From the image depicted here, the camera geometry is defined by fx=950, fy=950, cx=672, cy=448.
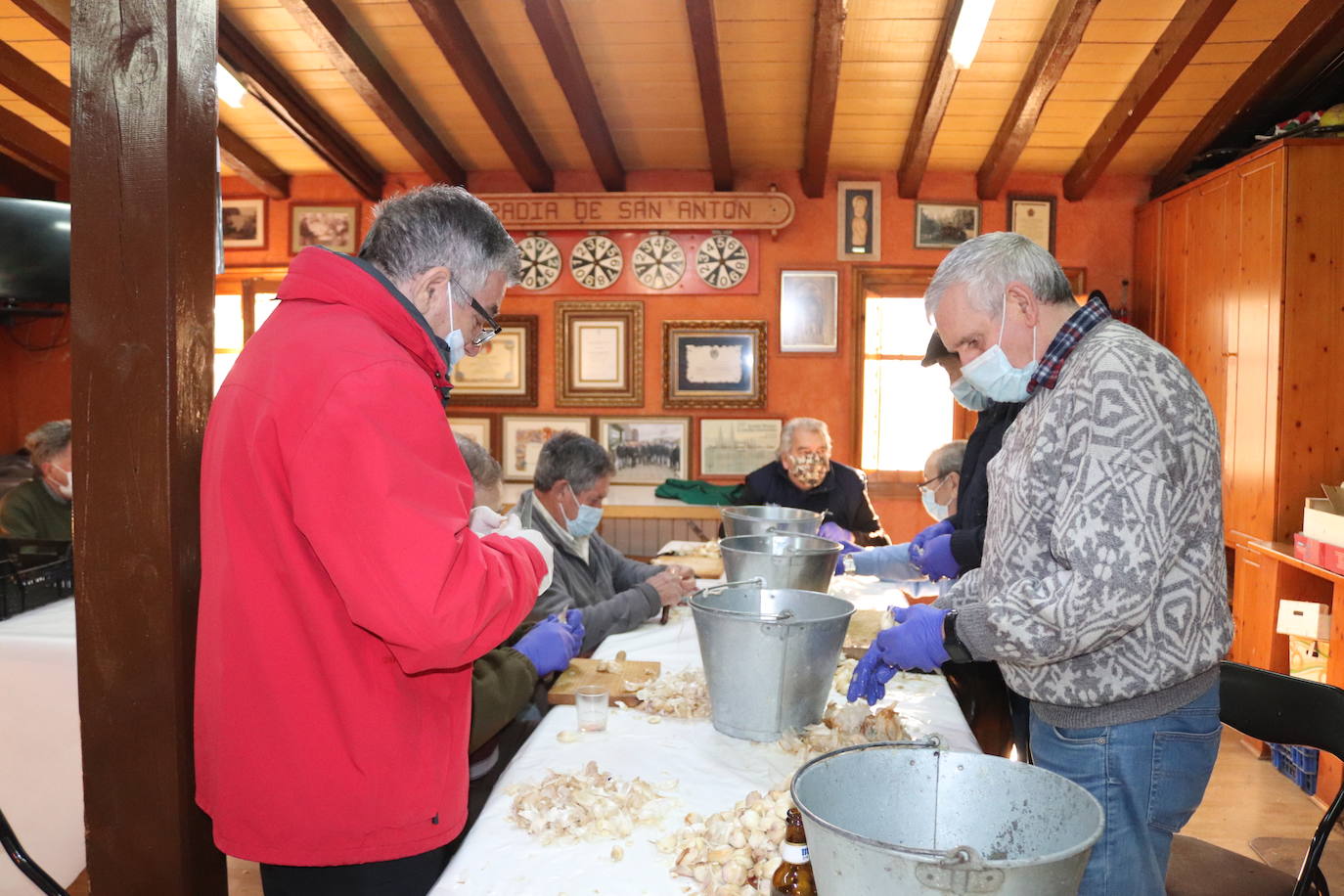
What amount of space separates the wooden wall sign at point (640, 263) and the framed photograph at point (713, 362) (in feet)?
0.96

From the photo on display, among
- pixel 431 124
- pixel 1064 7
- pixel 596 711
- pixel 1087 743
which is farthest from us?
pixel 431 124

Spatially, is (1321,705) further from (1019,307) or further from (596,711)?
(596,711)

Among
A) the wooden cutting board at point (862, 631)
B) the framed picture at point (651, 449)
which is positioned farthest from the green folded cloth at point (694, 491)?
the wooden cutting board at point (862, 631)

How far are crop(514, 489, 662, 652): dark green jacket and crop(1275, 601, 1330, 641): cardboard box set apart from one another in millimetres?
3177

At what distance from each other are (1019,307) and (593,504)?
6.34ft

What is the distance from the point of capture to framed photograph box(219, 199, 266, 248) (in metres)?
7.79

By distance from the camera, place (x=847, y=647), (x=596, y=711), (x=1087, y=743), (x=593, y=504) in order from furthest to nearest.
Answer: (x=593, y=504) < (x=847, y=647) < (x=596, y=711) < (x=1087, y=743)

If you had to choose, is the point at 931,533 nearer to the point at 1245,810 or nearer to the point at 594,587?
the point at 594,587

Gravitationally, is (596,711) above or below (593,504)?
below

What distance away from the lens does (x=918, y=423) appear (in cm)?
730

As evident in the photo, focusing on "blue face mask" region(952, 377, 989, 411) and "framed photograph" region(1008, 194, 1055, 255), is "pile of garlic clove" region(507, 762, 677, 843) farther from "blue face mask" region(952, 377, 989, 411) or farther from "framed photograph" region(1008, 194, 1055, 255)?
"framed photograph" region(1008, 194, 1055, 255)

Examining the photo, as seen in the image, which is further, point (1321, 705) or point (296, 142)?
point (296, 142)

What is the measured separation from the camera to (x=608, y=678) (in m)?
2.44

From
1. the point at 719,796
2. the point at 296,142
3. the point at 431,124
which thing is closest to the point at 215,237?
the point at 719,796
